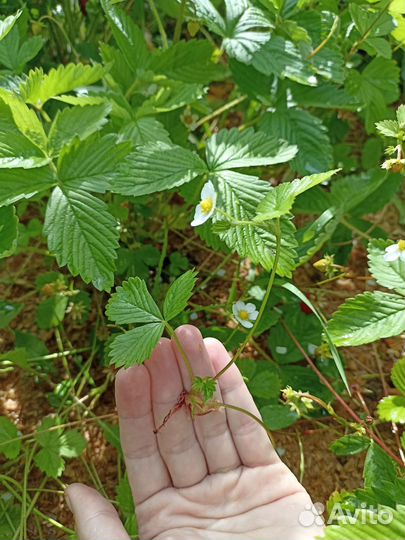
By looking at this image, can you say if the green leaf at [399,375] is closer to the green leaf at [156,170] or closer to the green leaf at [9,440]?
the green leaf at [156,170]

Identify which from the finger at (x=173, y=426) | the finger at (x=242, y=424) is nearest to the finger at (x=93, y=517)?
the finger at (x=173, y=426)

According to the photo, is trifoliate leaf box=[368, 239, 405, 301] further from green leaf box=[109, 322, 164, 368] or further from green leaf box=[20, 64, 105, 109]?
green leaf box=[20, 64, 105, 109]

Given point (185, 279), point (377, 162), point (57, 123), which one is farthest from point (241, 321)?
point (377, 162)

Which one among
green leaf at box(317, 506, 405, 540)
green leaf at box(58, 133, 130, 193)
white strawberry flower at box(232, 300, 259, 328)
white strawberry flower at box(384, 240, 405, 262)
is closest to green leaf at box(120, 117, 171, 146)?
green leaf at box(58, 133, 130, 193)

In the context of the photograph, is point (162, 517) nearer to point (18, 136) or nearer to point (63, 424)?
point (63, 424)

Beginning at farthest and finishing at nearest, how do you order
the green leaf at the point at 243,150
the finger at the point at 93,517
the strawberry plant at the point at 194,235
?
the green leaf at the point at 243,150
the strawberry plant at the point at 194,235
the finger at the point at 93,517

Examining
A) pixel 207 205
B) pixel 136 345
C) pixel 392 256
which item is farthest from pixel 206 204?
pixel 392 256
